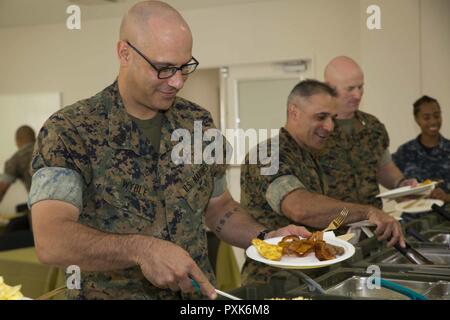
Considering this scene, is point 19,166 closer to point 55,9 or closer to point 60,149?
point 55,9

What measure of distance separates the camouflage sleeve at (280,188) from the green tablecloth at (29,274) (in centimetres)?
73

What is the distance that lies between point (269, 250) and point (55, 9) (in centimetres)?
80

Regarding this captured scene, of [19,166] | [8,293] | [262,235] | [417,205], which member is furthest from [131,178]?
[417,205]

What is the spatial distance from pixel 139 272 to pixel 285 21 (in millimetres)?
778

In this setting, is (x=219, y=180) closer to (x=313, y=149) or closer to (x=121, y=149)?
(x=121, y=149)

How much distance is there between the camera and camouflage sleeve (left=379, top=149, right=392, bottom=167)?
1761mm

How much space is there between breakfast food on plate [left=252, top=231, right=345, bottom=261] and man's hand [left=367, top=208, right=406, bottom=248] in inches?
10.8

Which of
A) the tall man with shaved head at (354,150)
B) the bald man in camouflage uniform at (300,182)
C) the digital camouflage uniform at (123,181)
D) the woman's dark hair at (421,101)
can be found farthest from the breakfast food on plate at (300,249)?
the woman's dark hair at (421,101)

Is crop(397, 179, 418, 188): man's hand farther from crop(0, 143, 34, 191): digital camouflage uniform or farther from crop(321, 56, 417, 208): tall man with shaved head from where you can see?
crop(0, 143, 34, 191): digital camouflage uniform

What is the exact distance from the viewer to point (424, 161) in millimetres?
1855

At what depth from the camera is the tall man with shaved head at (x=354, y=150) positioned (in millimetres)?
1548

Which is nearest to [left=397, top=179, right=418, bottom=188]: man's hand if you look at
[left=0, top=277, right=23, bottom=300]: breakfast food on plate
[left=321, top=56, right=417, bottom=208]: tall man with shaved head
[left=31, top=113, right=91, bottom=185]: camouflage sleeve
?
[left=321, top=56, right=417, bottom=208]: tall man with shaved head

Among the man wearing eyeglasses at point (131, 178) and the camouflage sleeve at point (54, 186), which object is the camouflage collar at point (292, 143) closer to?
the man wearing eyeglasses at point (131, 178)
